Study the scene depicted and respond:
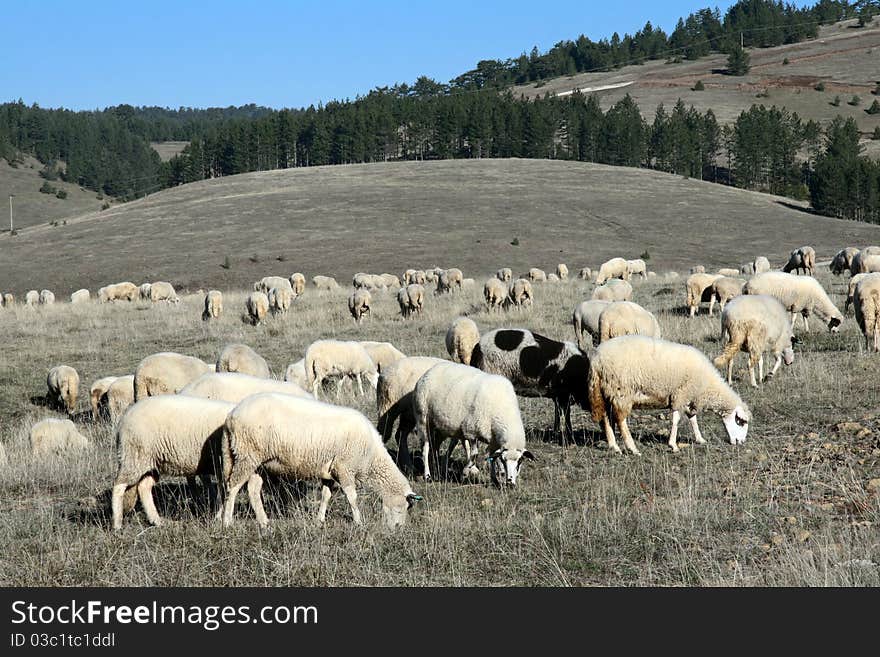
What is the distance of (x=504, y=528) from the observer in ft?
25.7

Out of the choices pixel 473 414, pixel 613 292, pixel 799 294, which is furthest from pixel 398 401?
pixel 613 292

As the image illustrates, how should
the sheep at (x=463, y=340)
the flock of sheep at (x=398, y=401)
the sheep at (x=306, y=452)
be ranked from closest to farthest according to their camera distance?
the sheep at (x=306, y=452)
the flock of sheep at (x=398, y=401)
the sheep at (x=463, y=340)

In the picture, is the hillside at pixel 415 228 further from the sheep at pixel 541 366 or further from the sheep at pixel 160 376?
the sheep at pixel 541 366

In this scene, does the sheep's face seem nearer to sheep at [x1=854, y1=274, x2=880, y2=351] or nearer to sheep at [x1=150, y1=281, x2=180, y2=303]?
sheep at [x1=854, y1=274, x2=880, y2=351]

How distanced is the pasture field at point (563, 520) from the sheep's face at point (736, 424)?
134 millimetres

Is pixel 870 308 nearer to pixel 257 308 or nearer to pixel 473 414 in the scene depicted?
pixel 473 414

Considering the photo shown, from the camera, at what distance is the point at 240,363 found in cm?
1498

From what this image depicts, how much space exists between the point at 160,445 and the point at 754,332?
33.9 ft

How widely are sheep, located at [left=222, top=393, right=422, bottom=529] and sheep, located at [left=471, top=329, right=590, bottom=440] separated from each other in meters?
3.97

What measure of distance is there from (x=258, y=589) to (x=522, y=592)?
1.81m

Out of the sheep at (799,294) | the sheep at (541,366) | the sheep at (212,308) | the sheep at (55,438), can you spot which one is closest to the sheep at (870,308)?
the sheep at (799,294)

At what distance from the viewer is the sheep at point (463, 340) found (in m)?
16.4

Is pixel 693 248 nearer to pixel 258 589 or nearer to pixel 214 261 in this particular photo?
pixel 214 261

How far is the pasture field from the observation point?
681 cm
